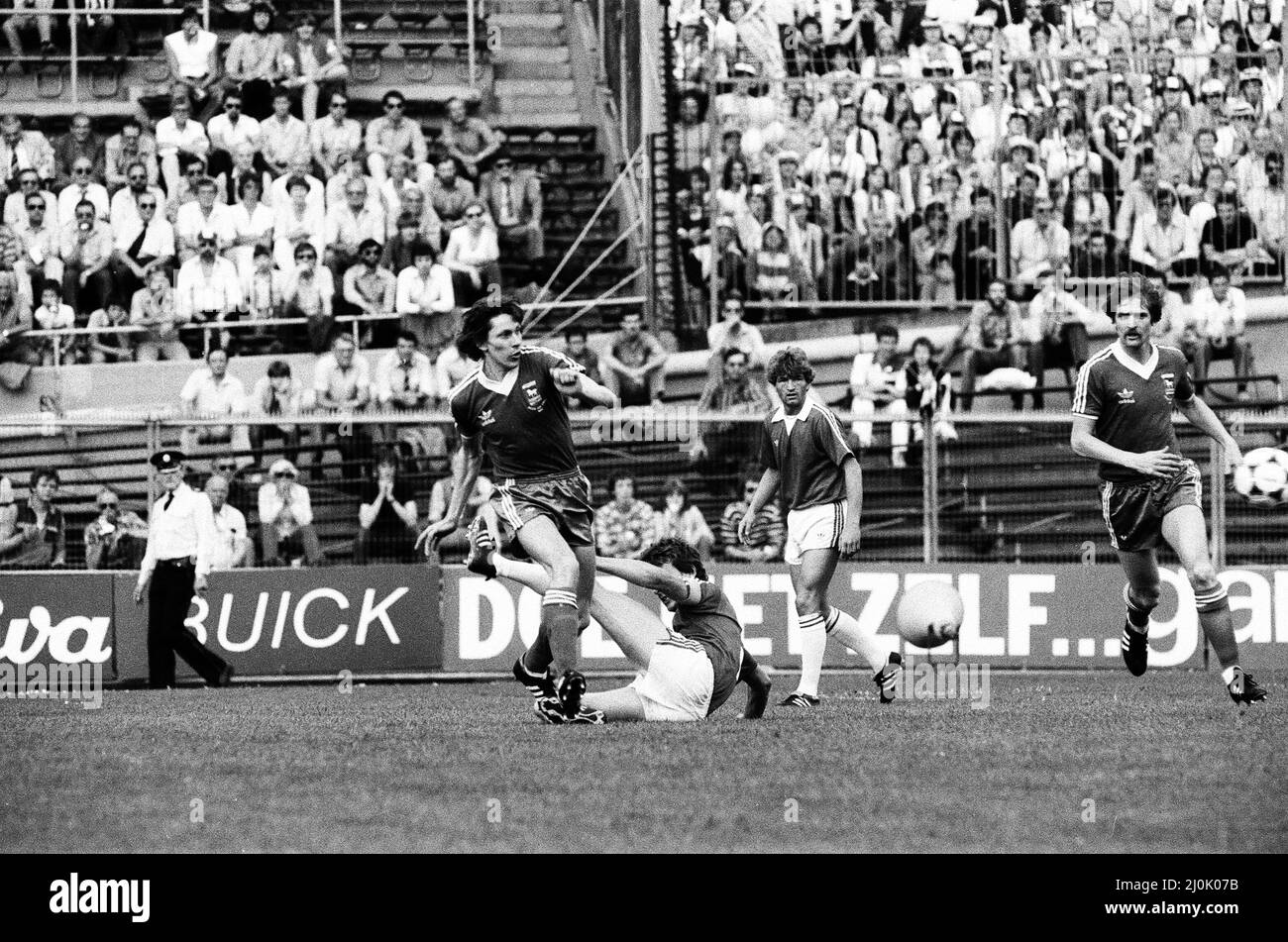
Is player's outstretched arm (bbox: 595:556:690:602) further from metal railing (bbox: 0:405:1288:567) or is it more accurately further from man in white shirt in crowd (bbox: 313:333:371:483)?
man in white shirt in crowd (bbox: 313:333:371:483)

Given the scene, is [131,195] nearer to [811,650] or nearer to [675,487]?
[675,487]

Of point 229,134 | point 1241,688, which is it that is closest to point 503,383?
point 1241,688

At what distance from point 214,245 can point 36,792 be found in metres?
15.1

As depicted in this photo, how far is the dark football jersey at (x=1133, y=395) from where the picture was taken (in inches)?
526

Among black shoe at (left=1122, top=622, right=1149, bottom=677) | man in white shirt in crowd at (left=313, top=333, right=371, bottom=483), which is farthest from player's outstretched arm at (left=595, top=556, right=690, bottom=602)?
man in white shirt in crowd at (left=313, top=333, right=371, bottom=483)

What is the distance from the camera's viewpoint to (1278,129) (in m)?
24.0

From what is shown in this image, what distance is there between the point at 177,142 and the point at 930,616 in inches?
565

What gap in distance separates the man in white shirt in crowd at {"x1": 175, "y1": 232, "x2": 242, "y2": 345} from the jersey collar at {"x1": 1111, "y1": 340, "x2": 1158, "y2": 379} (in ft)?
42.6

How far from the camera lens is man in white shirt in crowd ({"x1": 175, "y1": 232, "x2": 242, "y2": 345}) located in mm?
24036

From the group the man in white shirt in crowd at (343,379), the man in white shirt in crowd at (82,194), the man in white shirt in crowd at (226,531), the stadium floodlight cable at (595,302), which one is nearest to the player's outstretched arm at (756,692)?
the man in white shirt in crowd at (226,531)

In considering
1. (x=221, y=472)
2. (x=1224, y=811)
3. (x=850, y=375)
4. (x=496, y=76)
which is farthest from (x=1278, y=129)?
(x=1224, y=811)

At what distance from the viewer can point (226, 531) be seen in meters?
19.8

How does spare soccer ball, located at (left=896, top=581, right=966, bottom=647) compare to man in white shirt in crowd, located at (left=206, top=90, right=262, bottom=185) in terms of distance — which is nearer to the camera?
spare soccer ball, located at (left=896, top=581, right=966, bottom=647)

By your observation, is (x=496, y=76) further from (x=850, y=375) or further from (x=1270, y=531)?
(x=1270, y=531)
